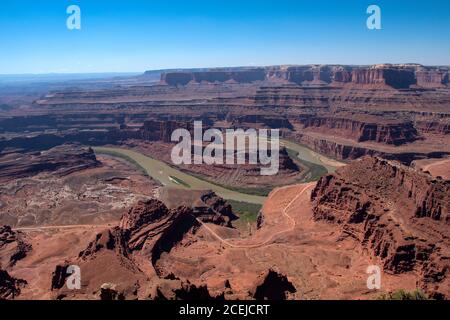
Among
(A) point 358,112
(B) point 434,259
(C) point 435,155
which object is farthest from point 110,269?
(A) point 358,112

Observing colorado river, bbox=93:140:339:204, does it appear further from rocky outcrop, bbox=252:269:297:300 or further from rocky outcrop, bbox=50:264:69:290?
rocky outcrop, bbox=50:264:69:290

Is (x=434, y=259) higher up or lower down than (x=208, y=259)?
higher up

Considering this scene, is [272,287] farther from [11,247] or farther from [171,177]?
[171,177]

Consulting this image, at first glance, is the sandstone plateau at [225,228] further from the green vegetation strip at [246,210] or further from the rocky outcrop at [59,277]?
the green vegetation strip at [246,210]

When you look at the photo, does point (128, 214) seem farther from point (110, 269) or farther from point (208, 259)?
point (110, 269)

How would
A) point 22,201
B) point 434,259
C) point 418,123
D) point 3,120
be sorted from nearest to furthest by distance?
1. point 434,259
2. point 22,201
3. point 418,123
4. point 3,120

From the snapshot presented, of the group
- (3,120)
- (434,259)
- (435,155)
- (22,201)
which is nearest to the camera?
(434,259)
